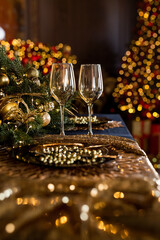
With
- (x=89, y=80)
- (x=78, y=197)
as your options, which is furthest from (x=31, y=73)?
(x=78, y=197)

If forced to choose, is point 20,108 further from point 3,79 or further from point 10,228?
point 10,228

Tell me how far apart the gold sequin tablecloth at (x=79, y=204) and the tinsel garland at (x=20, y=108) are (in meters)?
0.28

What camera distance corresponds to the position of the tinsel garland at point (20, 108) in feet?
2.85

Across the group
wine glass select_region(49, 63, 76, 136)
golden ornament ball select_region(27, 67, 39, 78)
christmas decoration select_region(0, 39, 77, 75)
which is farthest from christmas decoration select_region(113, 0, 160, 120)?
wine glass select_region(49, 63, 76, 136)

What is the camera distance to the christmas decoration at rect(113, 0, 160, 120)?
428 centimetres

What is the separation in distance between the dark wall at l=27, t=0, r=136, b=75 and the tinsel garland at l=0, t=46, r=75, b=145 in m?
3.77

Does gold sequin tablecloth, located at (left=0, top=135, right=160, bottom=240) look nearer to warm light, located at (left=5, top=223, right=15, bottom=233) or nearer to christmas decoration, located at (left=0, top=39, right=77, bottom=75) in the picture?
warm light, located at (left=5, top=223, right=15, bottom=233)

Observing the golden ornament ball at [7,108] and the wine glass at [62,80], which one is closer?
the wine glass at [62,80]

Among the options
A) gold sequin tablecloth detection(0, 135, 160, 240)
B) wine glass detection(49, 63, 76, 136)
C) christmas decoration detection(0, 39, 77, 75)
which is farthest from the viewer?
christmas decoration detection(0, 39, 77, 75)

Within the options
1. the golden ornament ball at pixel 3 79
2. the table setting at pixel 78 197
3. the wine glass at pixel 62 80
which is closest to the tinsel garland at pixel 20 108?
the golden ornament ball at pixel 3 79

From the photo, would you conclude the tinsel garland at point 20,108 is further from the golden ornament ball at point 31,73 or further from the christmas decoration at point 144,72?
the christmas decoration at point 144,72

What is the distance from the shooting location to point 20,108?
3.26 ft

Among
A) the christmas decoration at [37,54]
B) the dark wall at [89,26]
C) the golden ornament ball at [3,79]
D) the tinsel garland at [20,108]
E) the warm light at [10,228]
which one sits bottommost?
the warm light at [10,228]

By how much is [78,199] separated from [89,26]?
4712 mm
